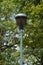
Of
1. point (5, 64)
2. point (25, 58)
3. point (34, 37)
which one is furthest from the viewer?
point (5, 64)

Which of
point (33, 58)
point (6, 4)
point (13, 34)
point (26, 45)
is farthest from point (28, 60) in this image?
point (6, 4)

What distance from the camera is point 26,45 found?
31.1 feet

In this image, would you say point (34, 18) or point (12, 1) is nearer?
point (34, 18)

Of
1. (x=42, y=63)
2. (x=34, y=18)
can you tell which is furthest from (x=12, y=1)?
(x=42, y=63)

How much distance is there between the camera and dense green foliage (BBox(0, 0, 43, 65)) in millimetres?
9117

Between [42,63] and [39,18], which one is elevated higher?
[39,18]

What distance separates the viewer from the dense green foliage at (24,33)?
912 cm

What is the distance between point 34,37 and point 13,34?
197 centimetres

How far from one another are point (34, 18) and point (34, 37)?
2.43 ft

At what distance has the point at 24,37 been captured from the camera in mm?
9516

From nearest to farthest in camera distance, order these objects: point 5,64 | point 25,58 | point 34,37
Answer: point 34,37 → point 25,58 → point 5,64

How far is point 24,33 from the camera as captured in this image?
31.1 feet

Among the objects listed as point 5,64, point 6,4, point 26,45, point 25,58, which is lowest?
point 5,64

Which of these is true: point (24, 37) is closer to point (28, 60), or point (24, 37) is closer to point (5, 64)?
point (28, 60)
